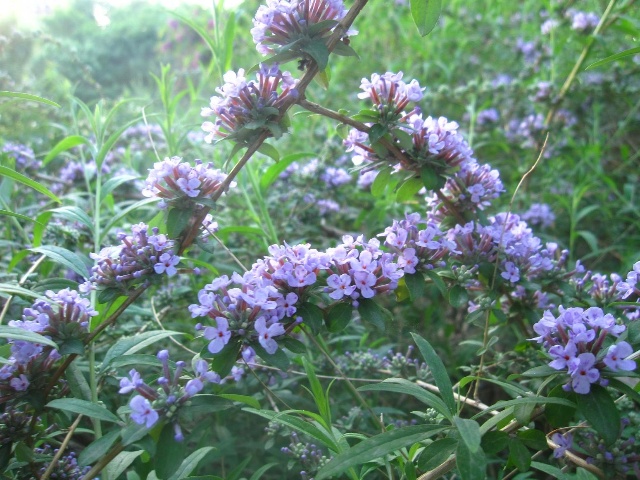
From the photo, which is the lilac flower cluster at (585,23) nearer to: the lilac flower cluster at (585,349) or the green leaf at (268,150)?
the green leaf at (268,150)

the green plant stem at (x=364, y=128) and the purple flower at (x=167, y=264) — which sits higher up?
the green plant stem at (x=364, y=128)

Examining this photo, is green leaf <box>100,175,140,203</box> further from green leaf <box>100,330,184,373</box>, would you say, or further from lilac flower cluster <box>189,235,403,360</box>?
lilac flower cluster <box>189,235,403,360</box>

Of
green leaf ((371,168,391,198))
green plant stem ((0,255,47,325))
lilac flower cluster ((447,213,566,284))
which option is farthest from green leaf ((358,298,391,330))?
green plant stem ((0,255,47,325))

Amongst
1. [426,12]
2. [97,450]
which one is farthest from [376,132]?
[97,450]

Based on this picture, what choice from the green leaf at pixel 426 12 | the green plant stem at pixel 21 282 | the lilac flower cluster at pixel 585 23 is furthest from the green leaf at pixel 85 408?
the lilac flower cluster at pixel 585 23

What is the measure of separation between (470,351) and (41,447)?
167 centimetres

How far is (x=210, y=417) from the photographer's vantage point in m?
1.87

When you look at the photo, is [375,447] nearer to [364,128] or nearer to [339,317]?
[339,317]

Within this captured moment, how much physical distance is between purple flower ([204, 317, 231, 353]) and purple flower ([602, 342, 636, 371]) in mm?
765

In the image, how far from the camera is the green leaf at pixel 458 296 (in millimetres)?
1535

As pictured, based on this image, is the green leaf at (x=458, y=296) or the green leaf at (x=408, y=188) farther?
the green leaf at (x=408, y=188)

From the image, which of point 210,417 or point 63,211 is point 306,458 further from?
point 63,211

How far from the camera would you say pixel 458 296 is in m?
1.56

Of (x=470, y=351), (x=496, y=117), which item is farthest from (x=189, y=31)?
(x=470, y=351)
